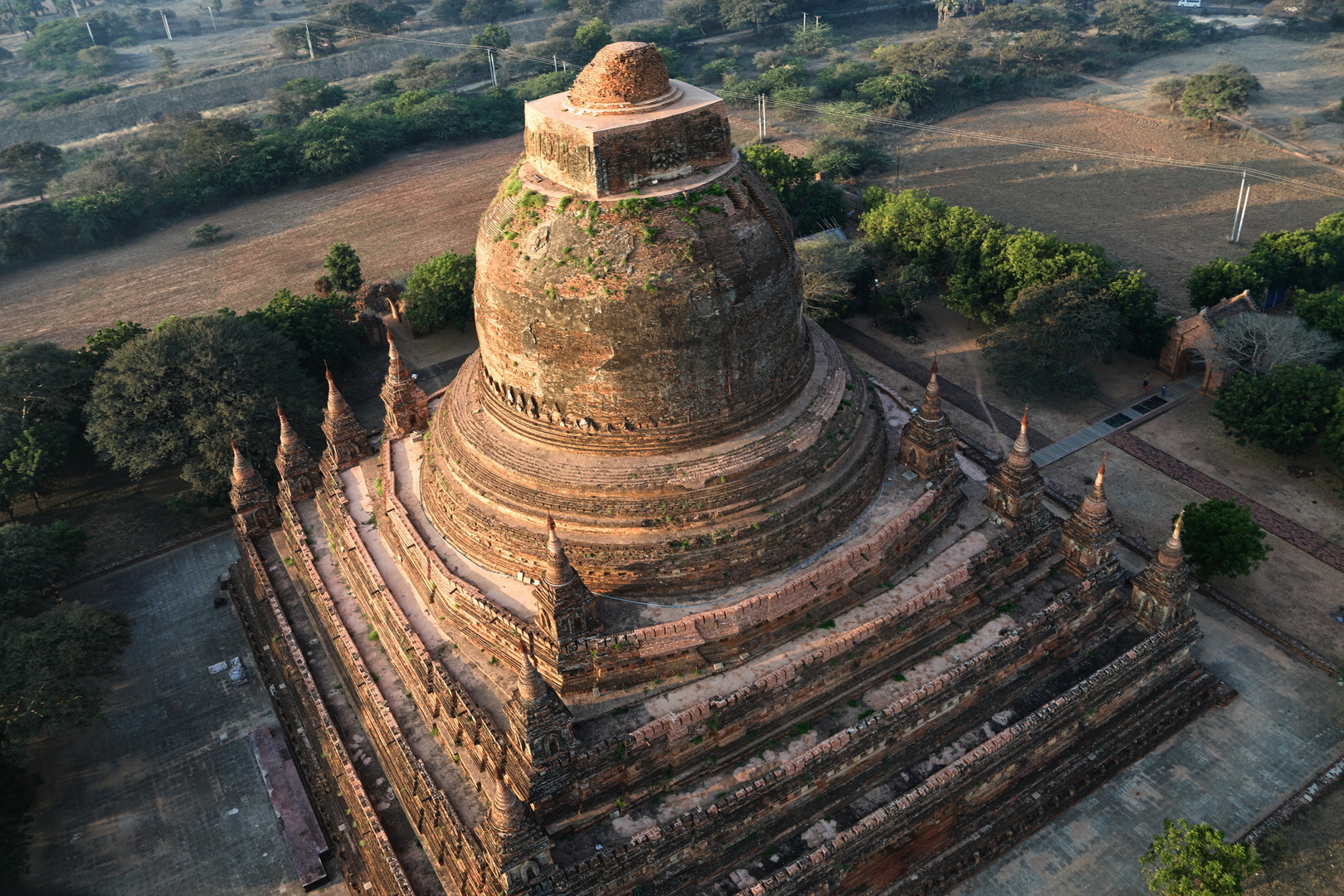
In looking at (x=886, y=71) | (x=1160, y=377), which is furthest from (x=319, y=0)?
(x=1160, y=377)

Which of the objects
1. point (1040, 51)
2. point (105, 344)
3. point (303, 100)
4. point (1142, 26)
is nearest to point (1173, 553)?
point (105, 344)

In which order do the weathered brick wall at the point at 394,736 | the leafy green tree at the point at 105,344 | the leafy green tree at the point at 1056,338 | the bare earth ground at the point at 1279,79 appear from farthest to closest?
the bare earth ground at the point at 1279,79
the leafy green tree at the point at 105,344
the leafy green tree at the point at 1056,338
the weathered brick wall at the point at 394,736

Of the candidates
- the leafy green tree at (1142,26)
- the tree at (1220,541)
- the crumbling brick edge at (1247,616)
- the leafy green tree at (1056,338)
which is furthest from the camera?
the leafy green tree at (1142,26)

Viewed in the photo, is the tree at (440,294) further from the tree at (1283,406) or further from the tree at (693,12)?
the tree at (693,12)

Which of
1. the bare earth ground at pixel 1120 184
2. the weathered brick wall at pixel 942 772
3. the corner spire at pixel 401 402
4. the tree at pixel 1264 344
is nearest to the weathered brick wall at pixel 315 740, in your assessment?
the corner spire at pixel 401 402

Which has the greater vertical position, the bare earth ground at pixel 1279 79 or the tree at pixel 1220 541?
the bare earth ground at pixel 1279 79

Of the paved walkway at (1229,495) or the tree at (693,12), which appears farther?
the tree at (693,12)
